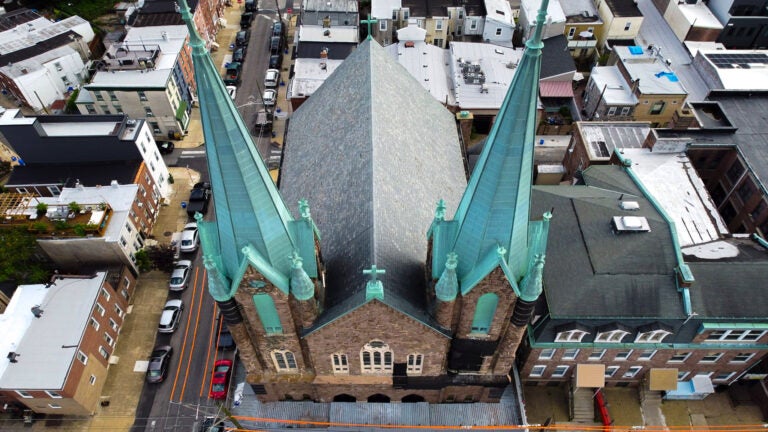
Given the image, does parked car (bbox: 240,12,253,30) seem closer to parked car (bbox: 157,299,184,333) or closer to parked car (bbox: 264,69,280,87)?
parked car (bbox: 264,69,280,87)

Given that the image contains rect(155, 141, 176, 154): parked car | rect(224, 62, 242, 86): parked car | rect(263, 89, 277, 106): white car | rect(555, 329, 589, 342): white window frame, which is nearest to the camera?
rect(555, 329, 589, 342): white window frame

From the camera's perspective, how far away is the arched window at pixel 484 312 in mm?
31625

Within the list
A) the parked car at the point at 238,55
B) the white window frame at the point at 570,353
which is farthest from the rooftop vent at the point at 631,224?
the parked car at the point at 238,55

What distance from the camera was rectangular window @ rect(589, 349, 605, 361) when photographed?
148ft

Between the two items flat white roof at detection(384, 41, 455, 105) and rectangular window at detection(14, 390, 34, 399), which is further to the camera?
flat white roof at detection(384, 41, 455, 105)

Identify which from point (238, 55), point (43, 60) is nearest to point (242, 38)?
point (238, 55)

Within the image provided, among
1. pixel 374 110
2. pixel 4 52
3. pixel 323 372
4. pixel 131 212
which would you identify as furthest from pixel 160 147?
pixel 323 372

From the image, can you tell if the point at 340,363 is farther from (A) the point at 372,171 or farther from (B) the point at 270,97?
(B) the point at 270,97

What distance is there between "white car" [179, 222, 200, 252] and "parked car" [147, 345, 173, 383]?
512 inches

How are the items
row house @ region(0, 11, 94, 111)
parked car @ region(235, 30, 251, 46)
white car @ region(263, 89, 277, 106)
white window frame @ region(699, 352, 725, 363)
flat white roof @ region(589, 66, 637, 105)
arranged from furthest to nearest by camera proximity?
parked car @ region(235, 30, 251, 46)
white car @ region(263, 89, 277, 106)
row house @ region(0, 11, 94, 111)
flat white roof @ region(589, 66, 637, 105)
white window frame @ region(699, 352, 725, 363)

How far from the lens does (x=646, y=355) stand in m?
45.7

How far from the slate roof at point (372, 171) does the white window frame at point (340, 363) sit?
4.42 metres

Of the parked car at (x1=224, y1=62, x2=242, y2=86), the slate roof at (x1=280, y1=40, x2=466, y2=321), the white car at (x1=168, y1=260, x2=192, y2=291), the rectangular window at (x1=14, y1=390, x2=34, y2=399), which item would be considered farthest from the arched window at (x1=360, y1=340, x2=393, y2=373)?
the parked car at (x1=224, y1=62, x2=242, y2=86)

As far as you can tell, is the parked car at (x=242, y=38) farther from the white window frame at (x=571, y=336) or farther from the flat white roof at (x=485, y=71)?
the white window frame at (x=571, y=336)
